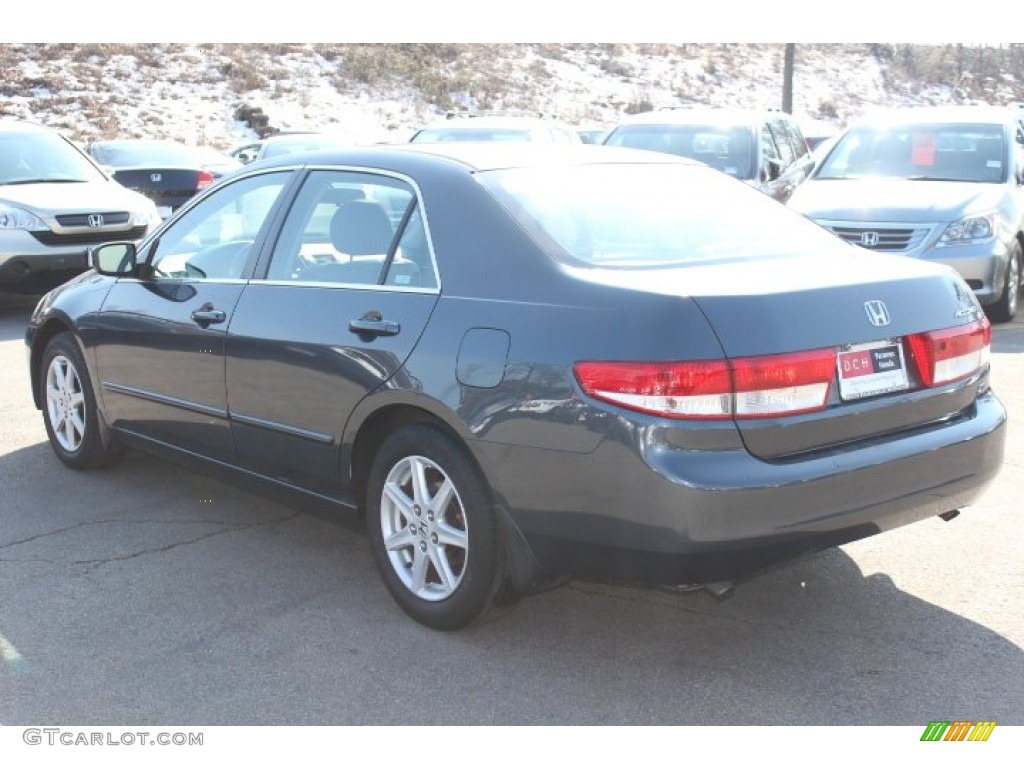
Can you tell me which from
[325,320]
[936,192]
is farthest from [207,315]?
[936,192]

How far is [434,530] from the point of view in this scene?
13.6 feet

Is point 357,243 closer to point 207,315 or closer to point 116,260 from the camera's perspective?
point 207,315

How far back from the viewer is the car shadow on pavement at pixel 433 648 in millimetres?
3658

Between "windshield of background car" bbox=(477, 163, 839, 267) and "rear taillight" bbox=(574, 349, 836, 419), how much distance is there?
55cm

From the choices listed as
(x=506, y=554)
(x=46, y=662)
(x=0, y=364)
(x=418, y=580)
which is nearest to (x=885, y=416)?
(x=506, y=554)

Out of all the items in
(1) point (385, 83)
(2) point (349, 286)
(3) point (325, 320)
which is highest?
(2) point (349, 286)

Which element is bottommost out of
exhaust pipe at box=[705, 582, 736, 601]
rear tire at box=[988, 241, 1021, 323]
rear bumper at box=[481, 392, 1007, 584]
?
rear tire at box=[988, 241, 1021, 323]

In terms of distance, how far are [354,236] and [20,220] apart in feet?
24.7

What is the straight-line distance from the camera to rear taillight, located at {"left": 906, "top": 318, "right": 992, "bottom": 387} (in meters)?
3.97

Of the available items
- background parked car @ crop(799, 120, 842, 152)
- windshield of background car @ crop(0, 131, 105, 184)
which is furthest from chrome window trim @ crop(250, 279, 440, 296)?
background parked car @ crop(799, 120, 842, 152)

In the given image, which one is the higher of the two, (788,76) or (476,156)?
(476,156)

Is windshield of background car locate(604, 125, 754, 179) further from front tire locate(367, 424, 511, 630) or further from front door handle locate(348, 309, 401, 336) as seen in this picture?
front tire locate(367, 424, 511, 630)

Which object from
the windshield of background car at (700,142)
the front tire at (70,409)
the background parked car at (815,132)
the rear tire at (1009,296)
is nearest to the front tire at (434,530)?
the front tire at (70,409)

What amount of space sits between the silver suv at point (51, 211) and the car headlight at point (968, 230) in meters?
7.13
